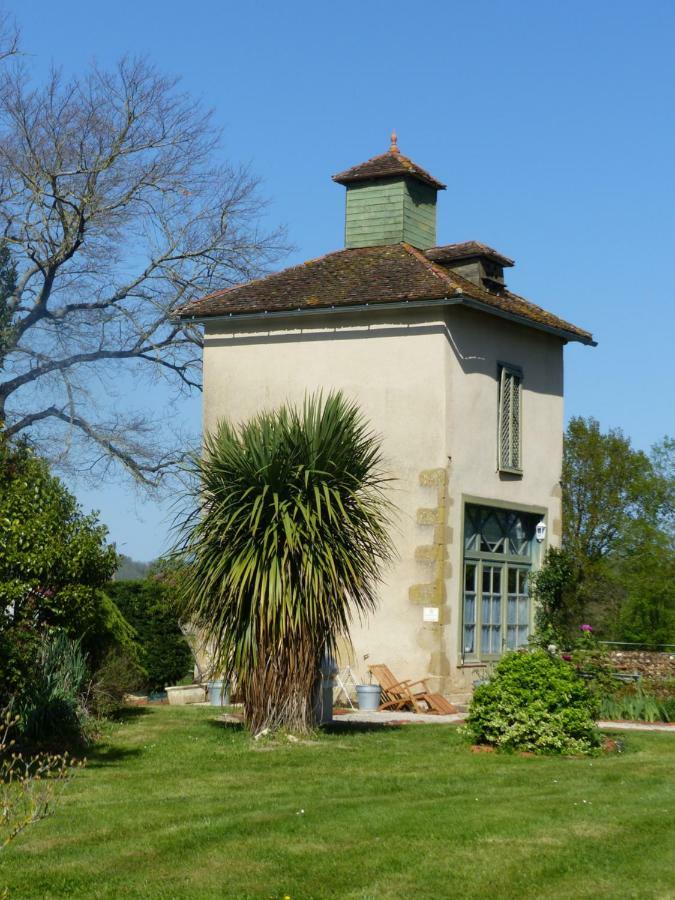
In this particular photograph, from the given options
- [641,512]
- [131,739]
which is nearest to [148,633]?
[131,739]

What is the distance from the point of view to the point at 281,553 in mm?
15281

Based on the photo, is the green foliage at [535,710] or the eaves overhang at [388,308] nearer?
the green foliage at [535,710]

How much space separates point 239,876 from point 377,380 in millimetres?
14284

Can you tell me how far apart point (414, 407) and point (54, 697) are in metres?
8.95

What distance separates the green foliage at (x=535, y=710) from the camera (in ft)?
47.1

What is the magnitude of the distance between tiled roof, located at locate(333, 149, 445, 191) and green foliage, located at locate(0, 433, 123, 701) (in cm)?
1175

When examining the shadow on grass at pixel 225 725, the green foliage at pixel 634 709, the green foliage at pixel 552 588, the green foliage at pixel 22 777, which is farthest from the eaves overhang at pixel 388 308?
the green foliage at pixel 22 777

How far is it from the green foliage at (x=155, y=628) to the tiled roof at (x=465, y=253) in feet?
26.7

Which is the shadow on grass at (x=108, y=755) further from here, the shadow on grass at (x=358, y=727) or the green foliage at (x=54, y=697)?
the shadow on grass at (x=358, y=727)

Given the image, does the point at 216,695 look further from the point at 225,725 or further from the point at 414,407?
the point at 414,407

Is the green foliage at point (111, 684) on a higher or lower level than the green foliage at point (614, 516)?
lower

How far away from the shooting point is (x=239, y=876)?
8.42 m

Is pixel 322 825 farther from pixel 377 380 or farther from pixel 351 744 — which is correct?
pixel 377 380

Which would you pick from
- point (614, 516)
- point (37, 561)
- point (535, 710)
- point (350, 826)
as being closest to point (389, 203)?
point (535, 710)
